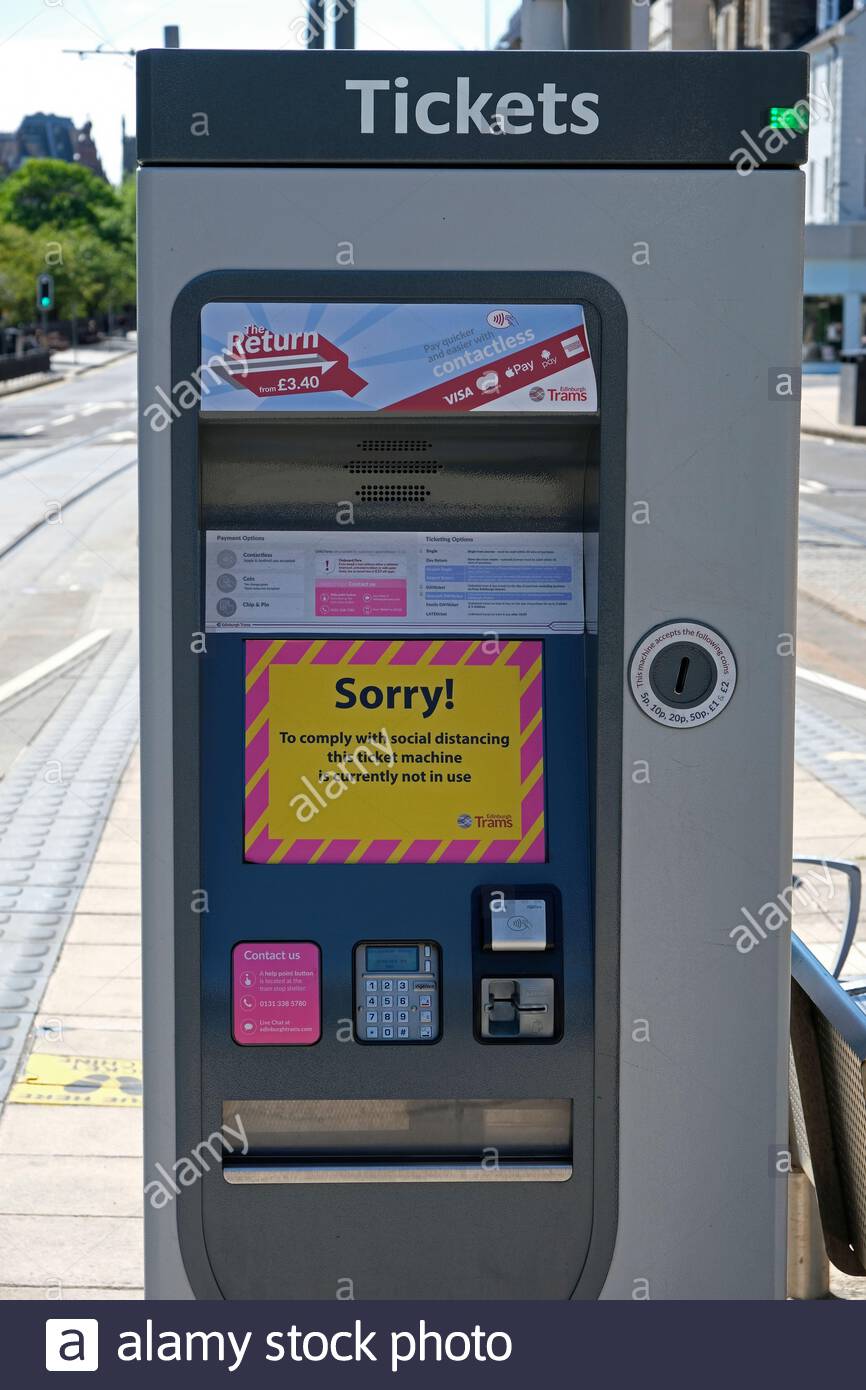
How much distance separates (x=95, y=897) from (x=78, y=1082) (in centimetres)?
197

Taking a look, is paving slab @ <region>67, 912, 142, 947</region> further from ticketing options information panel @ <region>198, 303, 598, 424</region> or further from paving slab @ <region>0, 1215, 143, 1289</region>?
ticketing options information panel @ <region>198, 303, 598, 424</region>

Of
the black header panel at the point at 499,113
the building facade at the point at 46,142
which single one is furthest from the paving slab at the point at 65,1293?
the building facade at the point at 46,142

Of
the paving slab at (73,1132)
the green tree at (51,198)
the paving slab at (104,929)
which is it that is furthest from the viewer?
the green tree at (51,198)

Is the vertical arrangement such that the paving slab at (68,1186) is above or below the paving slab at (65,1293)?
above

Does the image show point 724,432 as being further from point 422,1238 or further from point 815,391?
point 815,391

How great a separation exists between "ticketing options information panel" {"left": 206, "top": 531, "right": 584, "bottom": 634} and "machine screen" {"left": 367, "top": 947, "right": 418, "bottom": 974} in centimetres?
56

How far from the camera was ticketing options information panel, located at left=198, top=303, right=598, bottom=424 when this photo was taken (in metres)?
2.78

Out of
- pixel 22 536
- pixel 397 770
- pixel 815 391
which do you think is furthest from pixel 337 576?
pixel 815 391

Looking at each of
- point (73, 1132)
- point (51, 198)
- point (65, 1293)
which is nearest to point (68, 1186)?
point (73, 1132)

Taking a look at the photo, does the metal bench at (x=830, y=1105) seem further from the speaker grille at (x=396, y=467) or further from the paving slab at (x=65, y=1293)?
the paving slab at (x=65, y=1293)

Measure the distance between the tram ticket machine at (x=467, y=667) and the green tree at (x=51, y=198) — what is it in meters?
98.3

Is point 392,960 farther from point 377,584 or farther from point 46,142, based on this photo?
point 46,142

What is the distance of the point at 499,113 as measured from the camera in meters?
2.80

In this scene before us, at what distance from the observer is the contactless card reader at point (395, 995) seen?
2936mm
